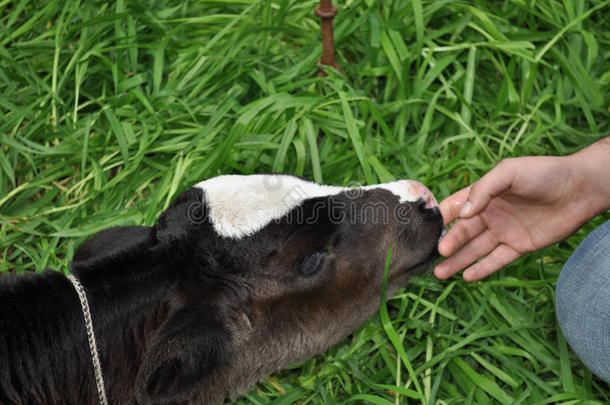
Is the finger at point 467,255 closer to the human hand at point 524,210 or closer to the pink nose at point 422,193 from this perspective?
the human hand at point 524,210

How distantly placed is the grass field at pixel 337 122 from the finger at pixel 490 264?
0.20 m

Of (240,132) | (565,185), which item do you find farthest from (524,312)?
(240,132)

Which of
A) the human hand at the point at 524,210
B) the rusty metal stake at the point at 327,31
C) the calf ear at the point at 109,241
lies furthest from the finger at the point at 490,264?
the rusty metal stake at the point at 327,31

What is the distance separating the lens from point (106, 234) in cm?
316

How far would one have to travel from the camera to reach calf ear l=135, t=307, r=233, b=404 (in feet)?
7.57

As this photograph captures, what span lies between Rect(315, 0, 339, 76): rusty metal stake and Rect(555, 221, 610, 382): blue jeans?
1907mm

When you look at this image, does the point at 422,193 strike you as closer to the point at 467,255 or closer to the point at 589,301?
the point at 467,255

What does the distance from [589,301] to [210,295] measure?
1.59m

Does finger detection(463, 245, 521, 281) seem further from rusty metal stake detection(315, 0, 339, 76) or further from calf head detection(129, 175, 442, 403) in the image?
rusty metal stake detection(315, 0, 339, 76)

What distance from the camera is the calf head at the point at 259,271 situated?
244 centimetres

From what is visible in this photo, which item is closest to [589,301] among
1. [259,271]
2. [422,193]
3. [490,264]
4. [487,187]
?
[490,264]

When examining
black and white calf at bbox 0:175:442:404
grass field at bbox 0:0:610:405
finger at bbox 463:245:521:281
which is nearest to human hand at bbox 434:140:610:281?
finger at bbox 463:245:521:281

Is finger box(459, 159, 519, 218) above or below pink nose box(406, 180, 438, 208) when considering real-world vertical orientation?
above

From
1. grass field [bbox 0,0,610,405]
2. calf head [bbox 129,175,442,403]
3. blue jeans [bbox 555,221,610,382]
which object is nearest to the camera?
calf head [bbox 129,175,442,403]
